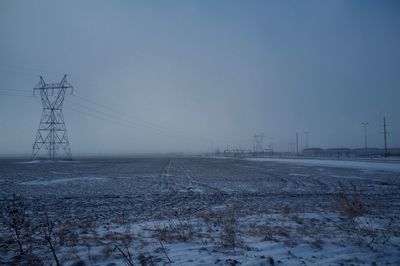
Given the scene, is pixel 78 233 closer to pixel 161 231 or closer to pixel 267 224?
pixel 161 231

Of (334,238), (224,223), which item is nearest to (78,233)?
(224,223)

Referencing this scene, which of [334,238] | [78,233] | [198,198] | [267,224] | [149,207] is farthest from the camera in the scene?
[198,198]

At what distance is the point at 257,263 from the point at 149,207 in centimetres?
639

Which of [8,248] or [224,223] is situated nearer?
[8,248]

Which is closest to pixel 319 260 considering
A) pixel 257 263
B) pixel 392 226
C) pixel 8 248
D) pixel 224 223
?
pixel 257 263

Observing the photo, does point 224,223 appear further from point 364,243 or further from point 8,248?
point 8,248

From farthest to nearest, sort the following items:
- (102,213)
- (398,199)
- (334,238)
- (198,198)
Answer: (198,198)
(398,199)
(102,213)
(334,238)

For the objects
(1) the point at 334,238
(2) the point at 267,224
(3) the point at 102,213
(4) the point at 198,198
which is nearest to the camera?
(1) the point at 334,238

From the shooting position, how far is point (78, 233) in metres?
6.41

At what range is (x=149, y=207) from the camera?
393 inches

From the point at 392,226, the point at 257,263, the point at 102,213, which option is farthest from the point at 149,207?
the point at 392,226

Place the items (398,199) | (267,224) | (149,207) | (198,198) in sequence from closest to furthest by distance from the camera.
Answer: (267,224)
(149,207)
(398,199)
(198,198)

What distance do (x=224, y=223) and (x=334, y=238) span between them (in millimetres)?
2861

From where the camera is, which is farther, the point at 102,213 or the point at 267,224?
the point at 102,213
